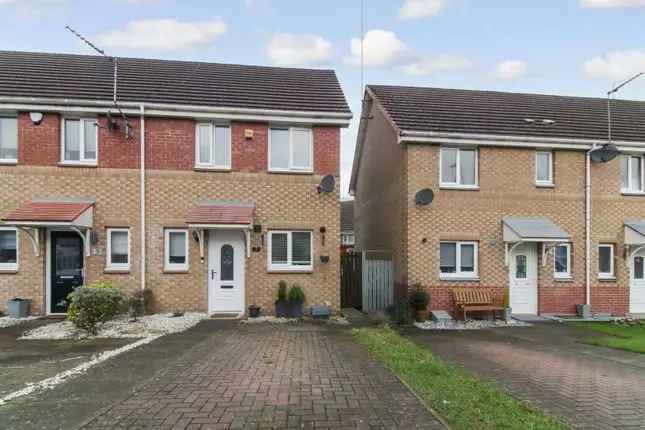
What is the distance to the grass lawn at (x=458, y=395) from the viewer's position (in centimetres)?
447

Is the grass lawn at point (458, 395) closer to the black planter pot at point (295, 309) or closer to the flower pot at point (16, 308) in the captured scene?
the black planter pot at point (295, 309)

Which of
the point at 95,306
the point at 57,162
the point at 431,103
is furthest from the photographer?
the point at 431,103

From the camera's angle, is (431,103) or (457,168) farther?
(431,103)

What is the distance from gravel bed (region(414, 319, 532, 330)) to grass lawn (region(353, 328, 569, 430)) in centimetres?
366

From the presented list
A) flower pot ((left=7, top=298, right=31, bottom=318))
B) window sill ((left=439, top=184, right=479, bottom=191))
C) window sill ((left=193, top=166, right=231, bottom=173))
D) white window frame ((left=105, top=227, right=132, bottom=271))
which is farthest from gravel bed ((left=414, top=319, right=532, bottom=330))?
flower pot ((left=7, top=298, right=31, bottom=318))

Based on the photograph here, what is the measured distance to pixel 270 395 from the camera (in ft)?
17.2

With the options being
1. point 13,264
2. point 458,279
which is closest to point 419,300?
point 458,279

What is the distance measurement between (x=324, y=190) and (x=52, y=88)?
8.51 m

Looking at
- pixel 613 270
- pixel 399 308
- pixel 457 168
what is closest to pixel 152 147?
pixel 399 308

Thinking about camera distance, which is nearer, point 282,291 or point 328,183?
point 282,291

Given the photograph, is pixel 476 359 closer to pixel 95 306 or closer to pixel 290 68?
pixel 95 306

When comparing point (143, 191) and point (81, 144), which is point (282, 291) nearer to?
point (143, 191)

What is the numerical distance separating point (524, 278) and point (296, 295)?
739 cm

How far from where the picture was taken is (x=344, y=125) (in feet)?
39.9
